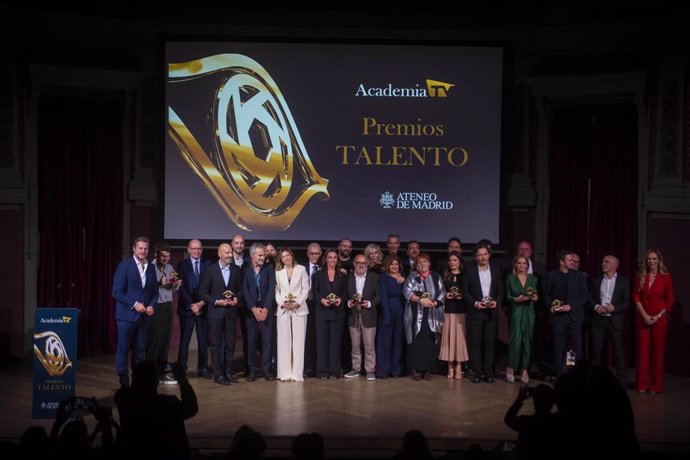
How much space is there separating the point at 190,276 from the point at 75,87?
2959 mm

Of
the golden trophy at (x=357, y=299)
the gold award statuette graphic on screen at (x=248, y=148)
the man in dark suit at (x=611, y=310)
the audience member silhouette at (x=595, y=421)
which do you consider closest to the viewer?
the audience member silhouette at (x=595, y=421)

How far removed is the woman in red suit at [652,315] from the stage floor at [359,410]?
0.70ft

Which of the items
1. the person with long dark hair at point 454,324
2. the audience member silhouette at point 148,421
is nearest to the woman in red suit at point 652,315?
the person with long dark hair at point 454,324

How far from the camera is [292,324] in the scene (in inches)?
393

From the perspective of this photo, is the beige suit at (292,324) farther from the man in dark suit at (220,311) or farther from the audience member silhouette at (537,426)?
the audience member silhouette at (537,426)

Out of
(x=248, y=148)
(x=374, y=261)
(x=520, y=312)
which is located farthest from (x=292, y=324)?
(x=248, y=148)

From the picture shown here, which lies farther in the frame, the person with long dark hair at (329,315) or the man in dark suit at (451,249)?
the man in dark suit at (451,249)

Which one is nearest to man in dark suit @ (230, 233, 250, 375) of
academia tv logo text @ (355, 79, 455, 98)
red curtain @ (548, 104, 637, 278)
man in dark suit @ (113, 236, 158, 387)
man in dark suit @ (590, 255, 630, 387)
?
man in dark suit @ (113, 236, 158, 387)

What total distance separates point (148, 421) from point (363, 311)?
5.14 meters

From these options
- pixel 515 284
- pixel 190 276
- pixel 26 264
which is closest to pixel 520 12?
pixel 515 284

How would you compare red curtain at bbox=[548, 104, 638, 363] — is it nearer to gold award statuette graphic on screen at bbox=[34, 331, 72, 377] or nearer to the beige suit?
the beige suit

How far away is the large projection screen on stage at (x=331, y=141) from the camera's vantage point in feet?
37.5

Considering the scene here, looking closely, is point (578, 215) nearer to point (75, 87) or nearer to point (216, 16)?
point (216, 16)

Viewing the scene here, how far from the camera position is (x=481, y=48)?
37.7ft
